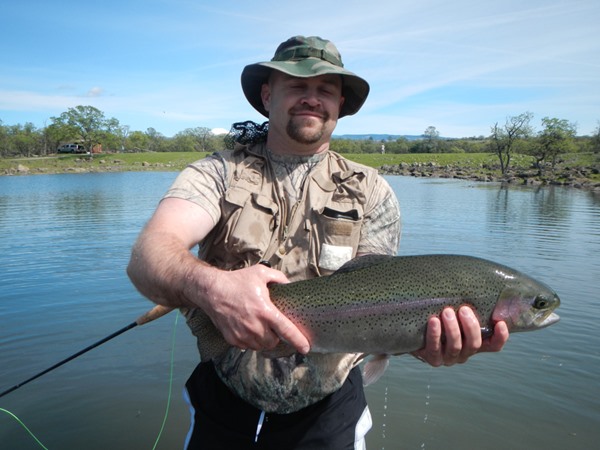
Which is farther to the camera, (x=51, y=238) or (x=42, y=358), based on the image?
(x=51, y=238)

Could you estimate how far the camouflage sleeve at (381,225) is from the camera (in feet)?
11.1

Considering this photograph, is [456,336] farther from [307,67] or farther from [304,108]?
[307,67]

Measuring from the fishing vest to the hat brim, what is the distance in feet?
2.06

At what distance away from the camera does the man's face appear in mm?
3301

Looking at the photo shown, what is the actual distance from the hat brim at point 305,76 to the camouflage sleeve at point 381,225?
79 centimetres

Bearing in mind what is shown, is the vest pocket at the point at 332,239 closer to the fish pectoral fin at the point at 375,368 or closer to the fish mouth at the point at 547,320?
the fish pectoral fin at the point at 375,368

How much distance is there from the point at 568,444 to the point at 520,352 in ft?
9.00

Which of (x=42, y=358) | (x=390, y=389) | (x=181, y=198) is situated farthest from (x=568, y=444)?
(x=42, y=358)

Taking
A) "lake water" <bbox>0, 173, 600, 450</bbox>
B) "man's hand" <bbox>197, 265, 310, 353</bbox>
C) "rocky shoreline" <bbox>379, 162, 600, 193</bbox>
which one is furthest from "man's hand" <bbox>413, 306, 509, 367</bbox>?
"rocky shoreline" <bbox>379, 162, 600, 193</bbox>

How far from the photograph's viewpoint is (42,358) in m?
8.33

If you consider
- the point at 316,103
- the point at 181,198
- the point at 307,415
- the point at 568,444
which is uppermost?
the point at 316,103

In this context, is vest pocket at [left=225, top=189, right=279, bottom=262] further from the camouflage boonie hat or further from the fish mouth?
the fish mouth

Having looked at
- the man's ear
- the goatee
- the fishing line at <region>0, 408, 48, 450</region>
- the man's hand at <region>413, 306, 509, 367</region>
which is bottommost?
the fishing line at <region>0, 408, 48, 450</region>

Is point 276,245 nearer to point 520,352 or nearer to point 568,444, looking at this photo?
point 568,444
